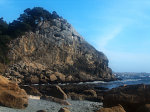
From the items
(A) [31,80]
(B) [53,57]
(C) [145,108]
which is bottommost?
(C) [145,108]

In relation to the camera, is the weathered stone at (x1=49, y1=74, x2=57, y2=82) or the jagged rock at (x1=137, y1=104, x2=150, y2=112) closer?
the jagged rock at (x1=137, y1=104, x2=150, y2=112)

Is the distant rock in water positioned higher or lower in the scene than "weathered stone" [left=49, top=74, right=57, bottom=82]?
higher

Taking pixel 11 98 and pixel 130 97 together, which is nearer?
pixel 130 97

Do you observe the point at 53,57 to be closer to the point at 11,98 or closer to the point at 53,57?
the point at 53,57

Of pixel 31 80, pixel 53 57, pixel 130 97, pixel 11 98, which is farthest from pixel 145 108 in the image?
pixel 53 57

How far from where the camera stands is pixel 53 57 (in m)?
74.1

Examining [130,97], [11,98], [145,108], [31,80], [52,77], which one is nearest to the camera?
[145,108]

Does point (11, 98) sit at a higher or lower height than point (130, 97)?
lower

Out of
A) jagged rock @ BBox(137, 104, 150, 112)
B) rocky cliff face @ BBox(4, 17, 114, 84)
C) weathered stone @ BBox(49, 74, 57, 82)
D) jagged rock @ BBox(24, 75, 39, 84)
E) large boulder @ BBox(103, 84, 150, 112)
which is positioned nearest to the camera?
jagged rock @ BBox(137, 104, 150, 112)

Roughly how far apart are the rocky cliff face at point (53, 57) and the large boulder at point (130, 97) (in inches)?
1680

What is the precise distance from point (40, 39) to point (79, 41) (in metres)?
19.8

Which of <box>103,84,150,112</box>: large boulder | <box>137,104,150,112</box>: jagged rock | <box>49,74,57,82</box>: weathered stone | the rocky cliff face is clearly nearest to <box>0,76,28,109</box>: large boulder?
<box>103,84,150,112</box>: large boulder

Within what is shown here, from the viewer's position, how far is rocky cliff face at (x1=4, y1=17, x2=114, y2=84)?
60747 mm

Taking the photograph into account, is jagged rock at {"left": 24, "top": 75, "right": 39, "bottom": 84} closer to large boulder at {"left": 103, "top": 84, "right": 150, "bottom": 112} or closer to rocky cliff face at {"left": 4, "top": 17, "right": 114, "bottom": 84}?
rocky cliff face at {"left": 4, "top": 17, "right": 114, "bottom": 84}
